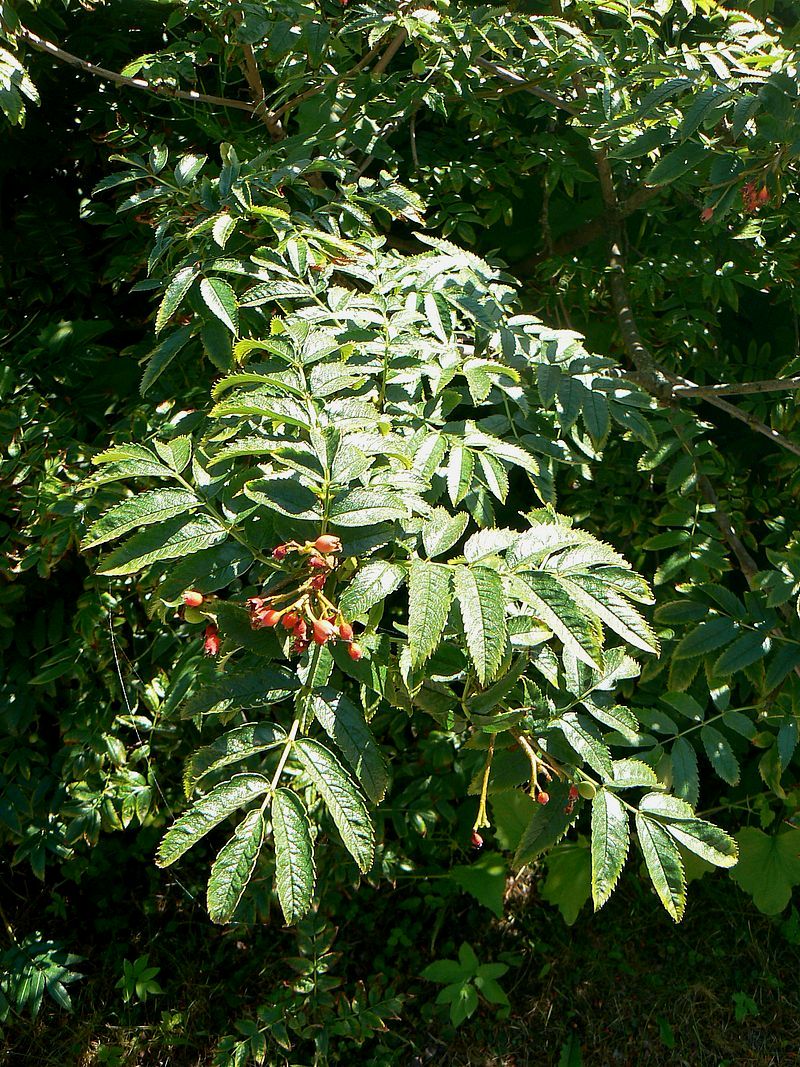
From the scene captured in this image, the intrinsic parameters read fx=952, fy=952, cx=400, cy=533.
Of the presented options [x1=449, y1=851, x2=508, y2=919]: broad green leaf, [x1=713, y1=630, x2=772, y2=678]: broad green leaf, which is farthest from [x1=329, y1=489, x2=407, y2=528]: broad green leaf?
[x1=449, y1=851, x2=508, y2=919]: broad green leaf

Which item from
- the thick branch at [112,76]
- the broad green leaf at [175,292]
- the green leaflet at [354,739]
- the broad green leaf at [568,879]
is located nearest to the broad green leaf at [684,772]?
the broad green leaf at [568,879]

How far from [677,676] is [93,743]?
146 centimetres

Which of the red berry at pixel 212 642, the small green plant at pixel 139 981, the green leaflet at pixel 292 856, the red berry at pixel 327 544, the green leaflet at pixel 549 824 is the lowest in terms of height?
the small green plant at pixel 139 981

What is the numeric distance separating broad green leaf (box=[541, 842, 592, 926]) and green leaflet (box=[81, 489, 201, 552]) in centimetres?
188

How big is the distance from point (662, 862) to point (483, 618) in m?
0.49

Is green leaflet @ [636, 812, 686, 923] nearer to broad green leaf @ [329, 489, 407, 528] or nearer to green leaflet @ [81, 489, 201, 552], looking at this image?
broad green leaf @ [329, 489, 407, 528]

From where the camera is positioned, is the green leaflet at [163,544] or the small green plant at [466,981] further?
the small green plant at [466,981]

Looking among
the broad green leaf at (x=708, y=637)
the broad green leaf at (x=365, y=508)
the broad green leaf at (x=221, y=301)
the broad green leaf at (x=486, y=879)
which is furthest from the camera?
the broad green leaf at (x=486, y=879)

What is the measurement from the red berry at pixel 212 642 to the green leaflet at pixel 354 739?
0.52 ft

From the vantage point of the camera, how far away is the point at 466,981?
2758mm

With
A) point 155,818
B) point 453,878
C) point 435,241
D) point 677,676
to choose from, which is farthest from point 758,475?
point 155,818

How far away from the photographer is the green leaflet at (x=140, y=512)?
4.08 feet

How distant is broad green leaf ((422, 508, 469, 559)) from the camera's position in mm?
1271

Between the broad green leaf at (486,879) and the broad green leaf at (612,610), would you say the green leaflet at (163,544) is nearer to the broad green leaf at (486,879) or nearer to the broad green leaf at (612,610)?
the broad green leaf at (612,610)
